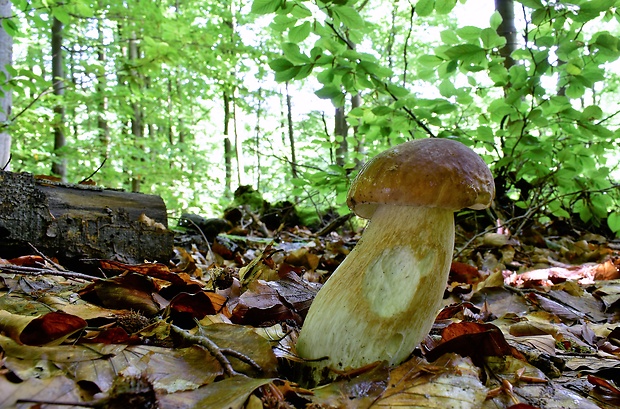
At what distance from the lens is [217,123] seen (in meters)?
20.8

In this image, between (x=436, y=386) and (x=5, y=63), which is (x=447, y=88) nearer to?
(x=436, y=386)

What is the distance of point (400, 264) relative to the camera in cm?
140

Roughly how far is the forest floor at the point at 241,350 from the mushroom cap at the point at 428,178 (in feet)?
1.72

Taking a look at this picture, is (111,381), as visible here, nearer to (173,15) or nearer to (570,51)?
(570,51)


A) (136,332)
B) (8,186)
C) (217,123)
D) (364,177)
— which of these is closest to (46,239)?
(8,186)

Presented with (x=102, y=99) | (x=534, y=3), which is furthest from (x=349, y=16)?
(x=102, y=99)

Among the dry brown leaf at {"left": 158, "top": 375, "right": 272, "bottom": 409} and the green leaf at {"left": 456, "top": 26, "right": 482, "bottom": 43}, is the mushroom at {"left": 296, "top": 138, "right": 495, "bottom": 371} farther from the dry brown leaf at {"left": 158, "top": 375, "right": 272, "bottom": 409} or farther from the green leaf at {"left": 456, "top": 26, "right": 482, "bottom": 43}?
the green leaf at {"left": 456, "top": 26, "right": 482, "bottom": 43}

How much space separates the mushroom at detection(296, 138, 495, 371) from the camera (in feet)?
4.27

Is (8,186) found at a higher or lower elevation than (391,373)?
higher

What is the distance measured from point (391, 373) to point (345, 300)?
0.95 ft

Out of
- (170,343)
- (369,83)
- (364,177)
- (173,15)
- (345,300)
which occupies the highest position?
(173,15)

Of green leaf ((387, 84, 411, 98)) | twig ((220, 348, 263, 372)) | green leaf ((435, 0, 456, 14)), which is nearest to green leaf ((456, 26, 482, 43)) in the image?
green leaf ((435, 0, 456, 14))

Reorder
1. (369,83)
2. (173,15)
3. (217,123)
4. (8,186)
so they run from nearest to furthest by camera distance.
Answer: (8,186) → (369,83) → (173,15) → (217,123)

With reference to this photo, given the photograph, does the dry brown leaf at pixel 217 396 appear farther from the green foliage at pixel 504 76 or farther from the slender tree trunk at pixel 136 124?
the slender tree trunk at pixel 136 124
